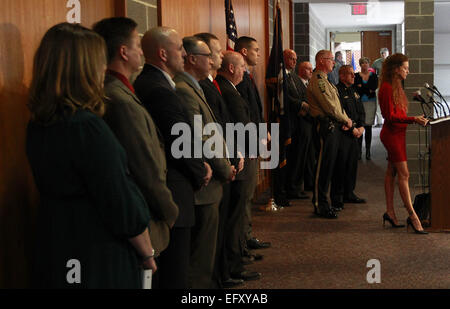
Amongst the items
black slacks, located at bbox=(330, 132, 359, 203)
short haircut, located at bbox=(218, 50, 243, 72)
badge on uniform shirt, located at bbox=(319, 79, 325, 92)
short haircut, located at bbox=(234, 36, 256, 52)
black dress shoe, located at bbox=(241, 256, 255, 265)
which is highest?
short haircut, located at bbox=(234, 36, 256, 52)

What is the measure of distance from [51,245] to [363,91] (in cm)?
901

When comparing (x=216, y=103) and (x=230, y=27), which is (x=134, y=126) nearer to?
(x=216, y=103)

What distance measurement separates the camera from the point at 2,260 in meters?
2.18

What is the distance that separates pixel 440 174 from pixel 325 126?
3.89 feet

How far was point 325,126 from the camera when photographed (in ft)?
19.1

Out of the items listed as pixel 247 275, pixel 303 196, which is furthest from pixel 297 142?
pixel 247 275

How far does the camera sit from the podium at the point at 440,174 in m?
5.07

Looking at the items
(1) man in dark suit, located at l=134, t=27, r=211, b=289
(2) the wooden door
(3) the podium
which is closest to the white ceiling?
(2) the wooden door

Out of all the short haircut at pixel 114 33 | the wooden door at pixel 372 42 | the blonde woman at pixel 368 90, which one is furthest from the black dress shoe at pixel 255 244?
the wooden door at pixel 372 42

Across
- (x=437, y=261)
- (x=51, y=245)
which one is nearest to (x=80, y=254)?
(x=51, y=245)

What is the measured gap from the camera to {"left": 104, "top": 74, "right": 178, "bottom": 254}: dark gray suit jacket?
Answer: 7.05 ft

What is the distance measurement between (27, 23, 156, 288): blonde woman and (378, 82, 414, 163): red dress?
3422 millimetres

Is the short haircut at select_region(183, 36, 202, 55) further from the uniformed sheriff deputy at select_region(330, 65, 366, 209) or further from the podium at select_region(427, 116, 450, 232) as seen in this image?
the uniformed sheriff deputy at select_region(330, 65, 366, 209)

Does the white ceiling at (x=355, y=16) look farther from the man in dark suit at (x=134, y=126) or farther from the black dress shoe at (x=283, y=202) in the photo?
the man in dark suit at (x=134, y=126)
